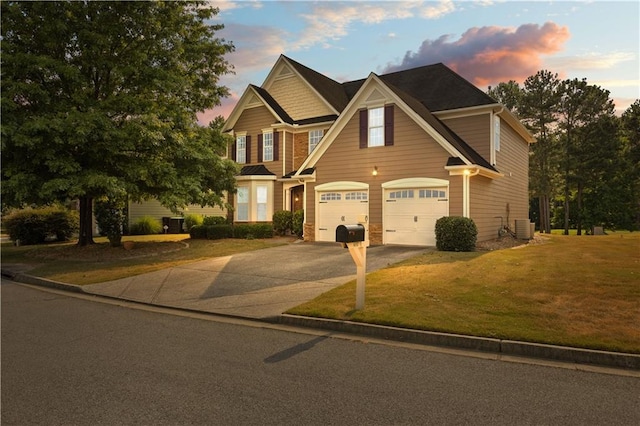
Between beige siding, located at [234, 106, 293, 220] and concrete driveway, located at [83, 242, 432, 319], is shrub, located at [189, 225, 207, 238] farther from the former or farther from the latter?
concrete driveway, located at [83, 242, 432, 319]

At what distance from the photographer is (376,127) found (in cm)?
1786

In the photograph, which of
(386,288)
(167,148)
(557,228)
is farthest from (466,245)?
(557,228)

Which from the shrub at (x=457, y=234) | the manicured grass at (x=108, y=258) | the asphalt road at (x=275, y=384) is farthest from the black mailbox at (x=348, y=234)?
the shrub at (x=457, y=234)

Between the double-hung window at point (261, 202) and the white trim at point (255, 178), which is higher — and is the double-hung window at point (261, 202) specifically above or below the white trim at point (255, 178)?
below

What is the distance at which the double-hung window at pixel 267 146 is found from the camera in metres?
24.8

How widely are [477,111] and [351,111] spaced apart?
19.9 feet

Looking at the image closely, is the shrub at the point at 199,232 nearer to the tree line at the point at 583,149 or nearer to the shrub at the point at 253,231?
the shrub at the point at 253,231

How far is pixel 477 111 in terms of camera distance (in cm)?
1923

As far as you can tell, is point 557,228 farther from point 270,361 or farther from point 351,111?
point 270,361

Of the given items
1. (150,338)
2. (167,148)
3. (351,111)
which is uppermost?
(351,111)

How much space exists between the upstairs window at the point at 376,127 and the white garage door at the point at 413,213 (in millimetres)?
2228

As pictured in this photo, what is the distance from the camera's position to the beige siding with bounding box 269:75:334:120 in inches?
967

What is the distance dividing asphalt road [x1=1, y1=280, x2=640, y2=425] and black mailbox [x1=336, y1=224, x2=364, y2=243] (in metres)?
1.61

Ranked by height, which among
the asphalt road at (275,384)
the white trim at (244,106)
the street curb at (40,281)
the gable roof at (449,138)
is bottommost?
the street curb at (40,281)
